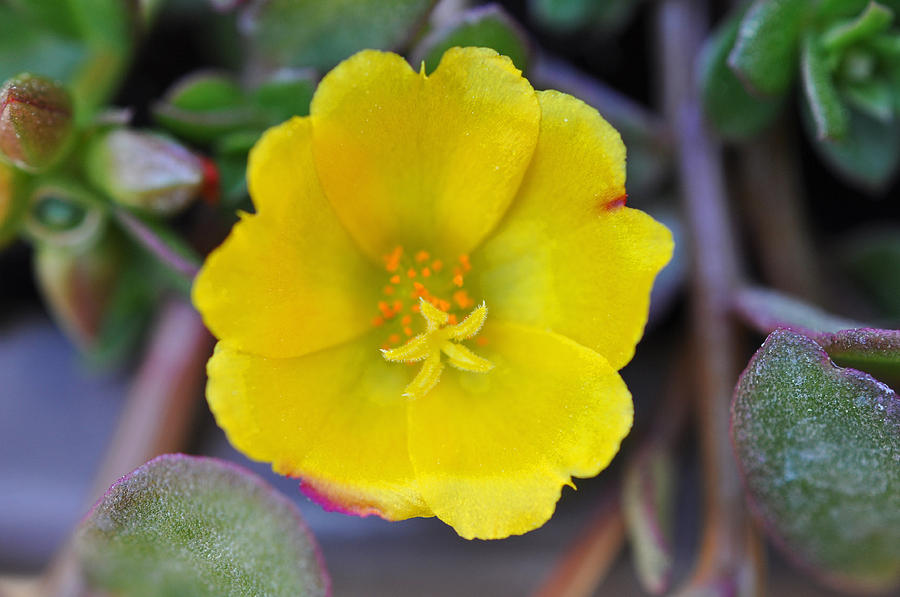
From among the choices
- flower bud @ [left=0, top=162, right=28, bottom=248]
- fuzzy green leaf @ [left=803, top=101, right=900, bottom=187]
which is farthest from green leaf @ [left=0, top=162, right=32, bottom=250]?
fuzzy green leaf @ [left=803, top=101, right=900, bottom=187]

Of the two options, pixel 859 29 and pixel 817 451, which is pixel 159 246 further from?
pixel 859 29

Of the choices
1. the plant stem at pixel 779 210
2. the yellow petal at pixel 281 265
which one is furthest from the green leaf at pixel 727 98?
the yellow petal at pixel 281 265

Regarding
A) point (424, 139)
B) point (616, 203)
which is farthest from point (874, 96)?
point (424, 139)

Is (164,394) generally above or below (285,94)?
below

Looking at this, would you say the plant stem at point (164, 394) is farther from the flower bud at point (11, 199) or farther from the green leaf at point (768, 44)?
the green leaf at point (768, 44)

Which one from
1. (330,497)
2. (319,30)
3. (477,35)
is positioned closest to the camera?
(330,497)

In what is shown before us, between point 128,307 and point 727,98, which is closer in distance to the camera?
point 727,98

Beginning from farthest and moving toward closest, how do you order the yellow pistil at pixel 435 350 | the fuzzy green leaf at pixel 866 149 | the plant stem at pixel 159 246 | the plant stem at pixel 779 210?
the plant stem at pixel 779 210 → the fuzzy green leaf at pixel 866 149 → the plant stem at pixel 159 246 → the yellow pistil at pixel 435 350
